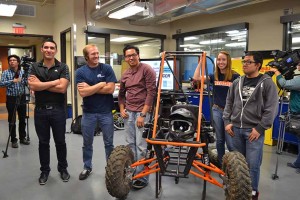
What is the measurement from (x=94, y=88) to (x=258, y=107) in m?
1.63

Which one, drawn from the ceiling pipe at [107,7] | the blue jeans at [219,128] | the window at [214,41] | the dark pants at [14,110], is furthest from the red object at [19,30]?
the blue jeans at [219,128]

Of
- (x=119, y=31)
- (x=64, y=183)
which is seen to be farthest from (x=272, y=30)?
(x=64, y=183)

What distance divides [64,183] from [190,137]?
1751 millimetres

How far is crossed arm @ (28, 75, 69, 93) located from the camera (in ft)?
9.47

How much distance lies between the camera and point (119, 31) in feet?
24.3

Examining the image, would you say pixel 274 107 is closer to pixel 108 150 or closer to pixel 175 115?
pixel 175 115

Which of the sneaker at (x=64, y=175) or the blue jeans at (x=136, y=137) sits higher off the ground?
the blue jeans at (x=136, y=137)

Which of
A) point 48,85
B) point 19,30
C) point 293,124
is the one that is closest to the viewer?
point 48,85

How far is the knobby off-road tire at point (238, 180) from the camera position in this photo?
6.32 ft

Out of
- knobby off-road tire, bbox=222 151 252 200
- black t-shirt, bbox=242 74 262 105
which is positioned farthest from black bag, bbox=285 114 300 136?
knobby off-road tire, bbox=222 151 252 200

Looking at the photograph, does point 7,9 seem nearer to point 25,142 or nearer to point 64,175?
point 25,142

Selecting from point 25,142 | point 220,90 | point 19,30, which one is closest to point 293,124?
point 220,90

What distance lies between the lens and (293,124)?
364 cm

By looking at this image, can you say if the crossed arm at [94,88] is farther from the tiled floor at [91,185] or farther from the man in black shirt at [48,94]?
the tiled floor at [91,185]
